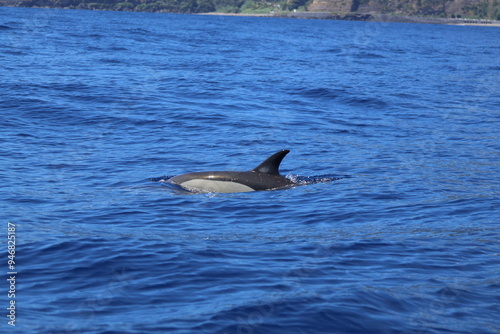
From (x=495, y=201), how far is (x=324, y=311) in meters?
7.07

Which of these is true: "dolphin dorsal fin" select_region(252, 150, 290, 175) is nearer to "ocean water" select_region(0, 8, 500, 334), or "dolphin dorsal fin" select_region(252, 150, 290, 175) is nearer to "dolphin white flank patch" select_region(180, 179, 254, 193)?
"dolphin white flank patch" select_region(180, 179, 254, 193)

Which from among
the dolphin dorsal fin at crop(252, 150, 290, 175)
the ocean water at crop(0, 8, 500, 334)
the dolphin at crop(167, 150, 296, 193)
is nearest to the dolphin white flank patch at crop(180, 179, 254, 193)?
the dolphin at crop(167, 150, 296, 193)

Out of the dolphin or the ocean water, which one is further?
the dolphin

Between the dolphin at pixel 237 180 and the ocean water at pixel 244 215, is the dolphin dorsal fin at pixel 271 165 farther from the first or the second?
the ocean water at pixel 244 215

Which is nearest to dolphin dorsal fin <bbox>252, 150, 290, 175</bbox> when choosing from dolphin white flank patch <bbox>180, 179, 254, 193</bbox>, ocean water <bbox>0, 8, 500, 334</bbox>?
dolphin white flank patch <bbox>180, 179, 254, 193</bbox>

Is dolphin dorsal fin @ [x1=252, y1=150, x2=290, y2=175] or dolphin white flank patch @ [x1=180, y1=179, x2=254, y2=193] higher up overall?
dolphin dorsal fin @ [x1=252, y1=150, x2=290, y2=175]

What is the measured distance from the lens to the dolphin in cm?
1466

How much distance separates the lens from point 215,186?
48.1 feet

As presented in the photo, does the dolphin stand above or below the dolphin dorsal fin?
below

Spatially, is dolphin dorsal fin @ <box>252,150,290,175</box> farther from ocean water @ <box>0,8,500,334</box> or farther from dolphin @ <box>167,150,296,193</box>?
ocean water @ <box>0,8,500,334</box>

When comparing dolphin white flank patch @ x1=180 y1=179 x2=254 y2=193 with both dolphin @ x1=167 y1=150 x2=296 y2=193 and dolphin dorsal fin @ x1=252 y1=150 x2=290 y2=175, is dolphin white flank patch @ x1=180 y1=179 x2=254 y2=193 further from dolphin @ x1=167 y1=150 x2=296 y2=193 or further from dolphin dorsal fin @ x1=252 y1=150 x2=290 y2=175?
dolphin dorsal fin @ x1=252 y1=150 x2=290 y2=175

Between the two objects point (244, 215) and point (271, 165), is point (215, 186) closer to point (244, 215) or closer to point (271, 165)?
point (271, 165)

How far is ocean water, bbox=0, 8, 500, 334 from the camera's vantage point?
329 inches

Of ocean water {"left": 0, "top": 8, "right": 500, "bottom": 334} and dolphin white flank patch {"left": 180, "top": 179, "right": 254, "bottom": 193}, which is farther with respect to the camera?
dolphin white flank patch {"left": 180, "top": 179, "right": 254, "bottom": 193}
